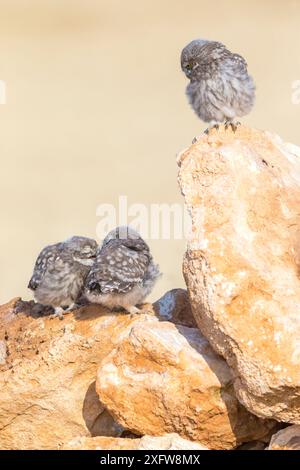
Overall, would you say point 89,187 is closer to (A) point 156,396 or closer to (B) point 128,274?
(B) point 128,274

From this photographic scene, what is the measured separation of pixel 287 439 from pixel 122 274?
2288 millimetres

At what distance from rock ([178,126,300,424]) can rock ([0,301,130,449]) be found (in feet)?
3.83

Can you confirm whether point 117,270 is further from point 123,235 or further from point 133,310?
point 123,235

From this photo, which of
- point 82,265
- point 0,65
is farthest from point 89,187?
point 82,265

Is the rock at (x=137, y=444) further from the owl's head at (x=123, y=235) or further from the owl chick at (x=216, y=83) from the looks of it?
the owl chick at (x=216, y=83)

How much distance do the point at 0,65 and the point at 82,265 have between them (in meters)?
16.6

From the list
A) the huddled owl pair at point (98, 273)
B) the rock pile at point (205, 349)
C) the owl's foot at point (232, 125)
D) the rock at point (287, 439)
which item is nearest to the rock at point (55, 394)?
the rock pile at point (205, 349)

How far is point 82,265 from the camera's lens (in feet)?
30.1

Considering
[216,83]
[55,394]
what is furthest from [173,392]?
[216,83]

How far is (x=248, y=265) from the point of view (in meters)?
7.12

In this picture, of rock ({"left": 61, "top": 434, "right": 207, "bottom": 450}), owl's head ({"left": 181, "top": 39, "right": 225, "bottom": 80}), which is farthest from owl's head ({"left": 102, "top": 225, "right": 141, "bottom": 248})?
rock ({"left": 61, "top": 434, "right": 207, "bottom": 450})

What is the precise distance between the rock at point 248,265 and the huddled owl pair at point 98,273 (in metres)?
1.24

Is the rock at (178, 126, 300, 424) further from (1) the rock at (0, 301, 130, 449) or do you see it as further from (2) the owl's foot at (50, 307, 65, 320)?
(2) the owl's foot at (50, 307, 65, 320)

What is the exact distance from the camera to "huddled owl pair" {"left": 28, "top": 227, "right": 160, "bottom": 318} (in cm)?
864
